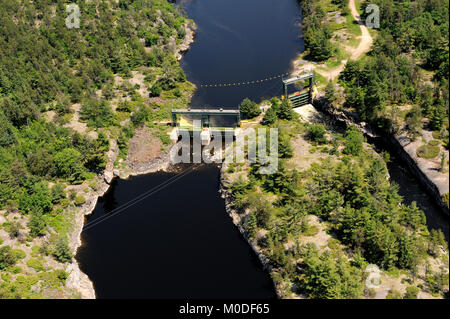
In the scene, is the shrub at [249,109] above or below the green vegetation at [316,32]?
below

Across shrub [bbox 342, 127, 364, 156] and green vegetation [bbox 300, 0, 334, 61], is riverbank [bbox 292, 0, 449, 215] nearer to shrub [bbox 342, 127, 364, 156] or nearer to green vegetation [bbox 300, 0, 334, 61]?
green vegetation [bbox 300, 0, 334, 61]

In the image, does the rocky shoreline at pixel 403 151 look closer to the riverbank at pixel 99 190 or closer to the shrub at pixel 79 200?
the riverbank at pixel 99 190

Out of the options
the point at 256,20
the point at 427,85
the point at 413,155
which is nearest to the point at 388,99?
the point at 427,85

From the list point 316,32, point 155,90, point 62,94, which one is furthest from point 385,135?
point 62,94

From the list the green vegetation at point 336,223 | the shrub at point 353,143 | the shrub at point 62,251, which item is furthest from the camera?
the shrub at point 353,143

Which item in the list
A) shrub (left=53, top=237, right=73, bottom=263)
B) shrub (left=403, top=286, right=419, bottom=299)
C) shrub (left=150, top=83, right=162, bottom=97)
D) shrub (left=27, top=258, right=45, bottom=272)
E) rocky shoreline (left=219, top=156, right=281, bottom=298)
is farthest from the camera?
shrub (left=150, top=83, right=162, bottom=97)

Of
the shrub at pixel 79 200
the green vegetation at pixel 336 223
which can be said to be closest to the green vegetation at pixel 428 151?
the green vegetation at pixel 336 223

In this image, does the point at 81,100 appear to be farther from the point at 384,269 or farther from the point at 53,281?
the point at 384,269

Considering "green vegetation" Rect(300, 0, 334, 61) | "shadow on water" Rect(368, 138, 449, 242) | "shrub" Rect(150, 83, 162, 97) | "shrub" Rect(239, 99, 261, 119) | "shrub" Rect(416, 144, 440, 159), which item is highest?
"green vegetation" Rect(300, 0, 334, 61)

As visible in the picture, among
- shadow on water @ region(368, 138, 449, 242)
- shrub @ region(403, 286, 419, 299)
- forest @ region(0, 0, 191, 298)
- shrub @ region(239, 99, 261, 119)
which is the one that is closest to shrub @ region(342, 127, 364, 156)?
shadow on water @ region(368, 138, 449, 242)

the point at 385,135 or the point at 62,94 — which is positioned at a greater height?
the point at 62,94

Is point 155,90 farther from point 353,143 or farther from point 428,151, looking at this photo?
point 428,151
